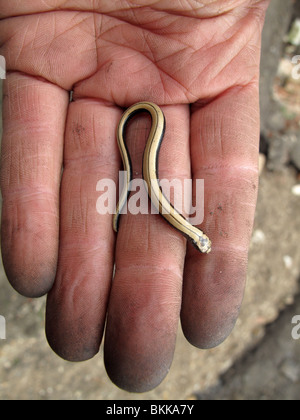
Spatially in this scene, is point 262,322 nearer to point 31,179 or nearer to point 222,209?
point 222,209

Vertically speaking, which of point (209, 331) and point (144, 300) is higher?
point (144, 300)

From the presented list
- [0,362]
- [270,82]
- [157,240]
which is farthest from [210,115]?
[0,362]

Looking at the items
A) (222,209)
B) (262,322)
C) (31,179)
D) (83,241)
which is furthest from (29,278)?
(262,322)

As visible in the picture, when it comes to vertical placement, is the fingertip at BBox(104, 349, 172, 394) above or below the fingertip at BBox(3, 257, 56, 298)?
below

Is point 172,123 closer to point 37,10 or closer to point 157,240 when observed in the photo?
point 157,240

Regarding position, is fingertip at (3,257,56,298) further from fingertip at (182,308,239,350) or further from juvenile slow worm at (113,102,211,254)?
fingertip at (182,308,239,350)

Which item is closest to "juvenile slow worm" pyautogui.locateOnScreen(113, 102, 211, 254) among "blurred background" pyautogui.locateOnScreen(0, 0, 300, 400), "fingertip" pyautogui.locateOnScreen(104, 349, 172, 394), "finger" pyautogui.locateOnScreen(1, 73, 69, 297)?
"finger" pyautogui.locateOnScreen(1, 73, 69, 297)
